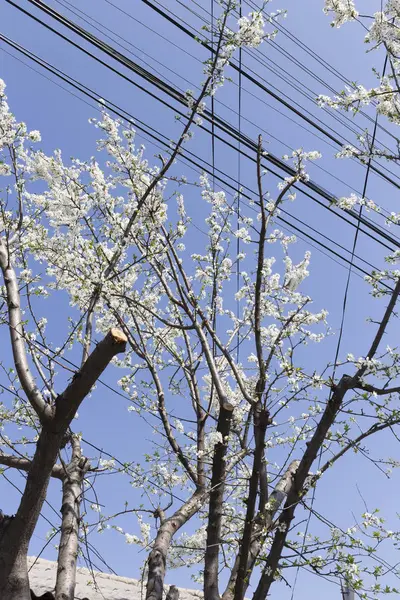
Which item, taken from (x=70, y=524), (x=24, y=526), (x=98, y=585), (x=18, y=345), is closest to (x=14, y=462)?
(x=70, y=524)

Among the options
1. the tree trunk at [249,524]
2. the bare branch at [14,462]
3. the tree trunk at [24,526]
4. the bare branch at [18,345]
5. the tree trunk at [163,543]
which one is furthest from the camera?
the bare branch at [14,462]

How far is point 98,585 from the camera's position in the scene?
758 centimetres

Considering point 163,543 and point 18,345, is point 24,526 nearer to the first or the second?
point 18,345

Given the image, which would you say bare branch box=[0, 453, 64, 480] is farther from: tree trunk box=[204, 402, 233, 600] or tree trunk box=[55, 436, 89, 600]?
tree trunk box=[204, 402, 233, 600]

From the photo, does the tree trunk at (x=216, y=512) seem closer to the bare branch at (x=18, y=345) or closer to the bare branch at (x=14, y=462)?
the bare branch at (x=14, y=462)

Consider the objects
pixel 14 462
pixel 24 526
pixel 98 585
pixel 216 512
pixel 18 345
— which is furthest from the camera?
pixel 98 585

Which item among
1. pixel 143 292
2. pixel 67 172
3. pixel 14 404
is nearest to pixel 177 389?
pixel 143 292

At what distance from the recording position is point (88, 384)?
114 inches

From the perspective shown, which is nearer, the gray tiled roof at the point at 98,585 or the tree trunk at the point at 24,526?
the tree trunk at the point at 24,526

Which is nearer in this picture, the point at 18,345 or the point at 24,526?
the point at 24,526

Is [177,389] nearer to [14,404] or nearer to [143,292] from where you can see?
[143,292]

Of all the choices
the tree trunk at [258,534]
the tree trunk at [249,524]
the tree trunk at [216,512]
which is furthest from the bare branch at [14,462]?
the tree trunk at [249,524]

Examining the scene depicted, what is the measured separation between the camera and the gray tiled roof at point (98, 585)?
687 centimetres

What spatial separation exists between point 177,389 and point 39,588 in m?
2.72
